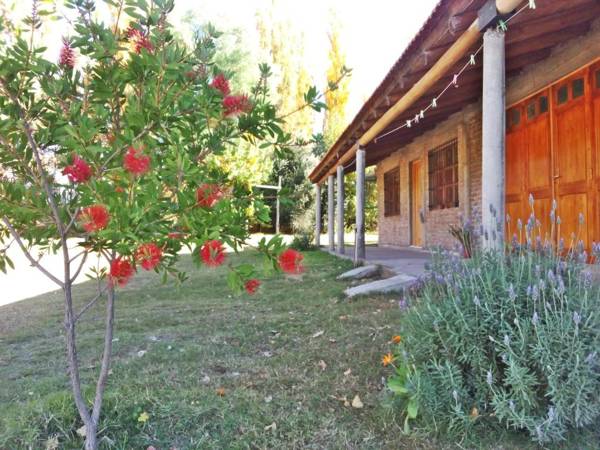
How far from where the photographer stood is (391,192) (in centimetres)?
1302

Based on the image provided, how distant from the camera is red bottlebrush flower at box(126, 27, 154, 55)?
1715 mm

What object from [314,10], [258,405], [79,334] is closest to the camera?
[258,405]

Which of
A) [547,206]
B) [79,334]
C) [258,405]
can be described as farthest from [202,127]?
[547,206]

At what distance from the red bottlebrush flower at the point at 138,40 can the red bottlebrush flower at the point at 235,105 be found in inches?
12.9

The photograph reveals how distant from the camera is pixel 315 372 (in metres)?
3.03

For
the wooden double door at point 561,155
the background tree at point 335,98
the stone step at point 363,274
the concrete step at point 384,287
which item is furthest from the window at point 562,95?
the background tree at point 335,98

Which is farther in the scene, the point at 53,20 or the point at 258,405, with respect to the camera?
the point at 258,405

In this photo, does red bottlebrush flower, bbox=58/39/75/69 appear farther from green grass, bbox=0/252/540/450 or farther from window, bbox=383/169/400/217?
window, bbox=383/169/400/217

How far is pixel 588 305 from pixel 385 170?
11738 mm

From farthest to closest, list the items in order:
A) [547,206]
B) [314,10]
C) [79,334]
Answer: [314,10] < [547,206] < [79,334]

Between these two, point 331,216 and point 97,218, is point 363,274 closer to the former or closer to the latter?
point 331,216

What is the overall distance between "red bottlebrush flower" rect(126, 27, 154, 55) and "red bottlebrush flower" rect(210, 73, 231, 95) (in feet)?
0.83

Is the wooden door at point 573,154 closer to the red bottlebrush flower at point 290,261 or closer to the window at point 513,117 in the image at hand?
the window at point 513,117

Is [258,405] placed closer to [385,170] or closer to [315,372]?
[315,372]
